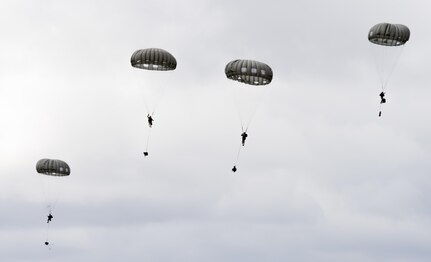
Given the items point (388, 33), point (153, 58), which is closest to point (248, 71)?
point (153, 58)

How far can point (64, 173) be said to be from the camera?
137125 mm

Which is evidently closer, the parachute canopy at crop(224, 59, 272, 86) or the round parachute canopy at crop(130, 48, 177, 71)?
the parachute canopy at crop(224, 59, 272, 86)

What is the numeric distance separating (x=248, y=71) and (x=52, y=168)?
31.4 m

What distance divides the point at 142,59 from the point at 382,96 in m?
24.1

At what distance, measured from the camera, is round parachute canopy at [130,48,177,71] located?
390ft

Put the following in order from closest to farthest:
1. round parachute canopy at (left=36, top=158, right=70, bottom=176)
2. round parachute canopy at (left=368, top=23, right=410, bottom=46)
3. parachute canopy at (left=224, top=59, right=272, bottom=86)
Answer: parachute canopy at (left=224, top=59, right=272, bottom=86) < round parachute canopy at (left=368, top=23, right=410, bottom=46) < round parachute canopy at (left=36, top=158, right=70, bottom=176)

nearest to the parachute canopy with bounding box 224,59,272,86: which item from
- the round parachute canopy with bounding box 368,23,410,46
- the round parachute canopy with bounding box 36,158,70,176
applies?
the round parachute canopy with bounding box 368,23,410,46

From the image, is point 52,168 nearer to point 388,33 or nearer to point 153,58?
point 153,58

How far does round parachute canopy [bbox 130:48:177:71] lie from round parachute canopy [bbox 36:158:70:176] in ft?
71.8

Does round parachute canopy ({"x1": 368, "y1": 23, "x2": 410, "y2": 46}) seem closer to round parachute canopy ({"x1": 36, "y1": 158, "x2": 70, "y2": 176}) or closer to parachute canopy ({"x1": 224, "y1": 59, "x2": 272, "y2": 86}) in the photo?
parachute canopy ({"x1": 224, "y1": 59, "x2": 272, "y2": 86})

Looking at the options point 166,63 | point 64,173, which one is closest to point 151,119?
point 166,63

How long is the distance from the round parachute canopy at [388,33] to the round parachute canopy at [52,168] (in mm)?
40143

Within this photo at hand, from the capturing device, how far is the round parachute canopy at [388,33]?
11775 cm

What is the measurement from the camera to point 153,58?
11875 cm
